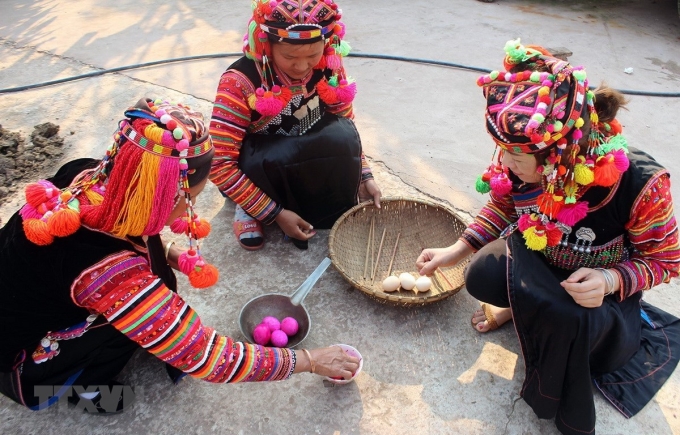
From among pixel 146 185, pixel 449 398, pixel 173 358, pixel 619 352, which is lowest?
pixel 449 398

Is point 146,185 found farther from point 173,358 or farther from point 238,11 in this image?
point 238,11

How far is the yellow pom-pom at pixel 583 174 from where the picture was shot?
1.43 metres

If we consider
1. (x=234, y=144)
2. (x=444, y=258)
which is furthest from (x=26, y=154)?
(x=444, y=258)

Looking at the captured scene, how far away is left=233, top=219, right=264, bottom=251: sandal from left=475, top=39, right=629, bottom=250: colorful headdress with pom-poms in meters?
1.32

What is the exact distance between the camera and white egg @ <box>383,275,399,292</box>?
2.20 meters

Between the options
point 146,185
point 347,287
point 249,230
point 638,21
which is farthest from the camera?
point 638,21

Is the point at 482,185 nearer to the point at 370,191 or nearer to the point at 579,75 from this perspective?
the point at 579,75

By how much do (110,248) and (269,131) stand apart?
1181 millimetres

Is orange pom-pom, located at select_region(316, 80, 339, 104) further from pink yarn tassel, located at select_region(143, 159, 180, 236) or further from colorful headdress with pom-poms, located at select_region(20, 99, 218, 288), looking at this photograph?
pink yarn tassel, located at select_region(143, 159, 180, 236)

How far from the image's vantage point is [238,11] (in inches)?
225

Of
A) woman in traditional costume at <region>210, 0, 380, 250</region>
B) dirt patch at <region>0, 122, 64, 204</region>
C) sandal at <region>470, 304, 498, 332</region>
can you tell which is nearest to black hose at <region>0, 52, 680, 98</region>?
dirt patch at <region>0, 122, 64, 204</region>

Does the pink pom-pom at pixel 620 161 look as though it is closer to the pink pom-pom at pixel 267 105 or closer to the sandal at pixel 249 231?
the pink pom-pom at pixel 267 105

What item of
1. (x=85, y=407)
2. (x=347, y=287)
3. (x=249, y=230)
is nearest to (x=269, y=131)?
(x=249, y=230)

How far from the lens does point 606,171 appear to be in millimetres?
1418
